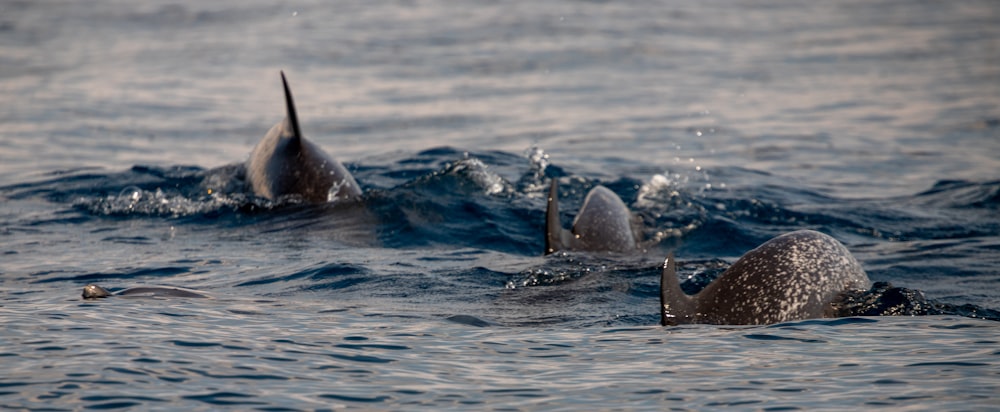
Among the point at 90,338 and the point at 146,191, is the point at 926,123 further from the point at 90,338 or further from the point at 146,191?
the point at 90,338

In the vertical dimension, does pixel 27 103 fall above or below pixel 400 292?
above

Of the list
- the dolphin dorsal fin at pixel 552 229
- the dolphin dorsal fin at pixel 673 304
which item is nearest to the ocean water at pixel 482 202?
the dolphin dorsal fin at pixel 673 304

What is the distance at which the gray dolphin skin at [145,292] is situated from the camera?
7.81m

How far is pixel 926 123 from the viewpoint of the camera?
1959 centimetres

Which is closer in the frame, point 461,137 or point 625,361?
point 625,361

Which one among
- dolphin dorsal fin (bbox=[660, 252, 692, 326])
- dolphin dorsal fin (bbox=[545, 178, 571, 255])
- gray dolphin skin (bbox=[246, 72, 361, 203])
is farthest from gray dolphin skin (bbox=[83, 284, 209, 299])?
gray dolphin skin (bbox=[246, 72, 361, 203])

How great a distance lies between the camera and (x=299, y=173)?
12.0 m

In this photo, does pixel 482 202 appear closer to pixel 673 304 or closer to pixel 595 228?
pixel 595 228

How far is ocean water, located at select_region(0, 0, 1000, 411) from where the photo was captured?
6.14 metres

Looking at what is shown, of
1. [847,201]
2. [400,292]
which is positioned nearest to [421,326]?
[400,292]

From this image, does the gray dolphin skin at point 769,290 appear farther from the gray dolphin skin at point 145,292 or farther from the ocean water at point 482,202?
the gray dolphin skin at point 145,292

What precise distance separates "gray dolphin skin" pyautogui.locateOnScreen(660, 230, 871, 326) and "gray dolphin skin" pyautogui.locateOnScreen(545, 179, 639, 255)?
2.53 meters

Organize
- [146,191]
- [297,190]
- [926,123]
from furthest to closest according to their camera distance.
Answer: [926,123], [146,191], [297,190]

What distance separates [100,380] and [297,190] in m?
6.12
